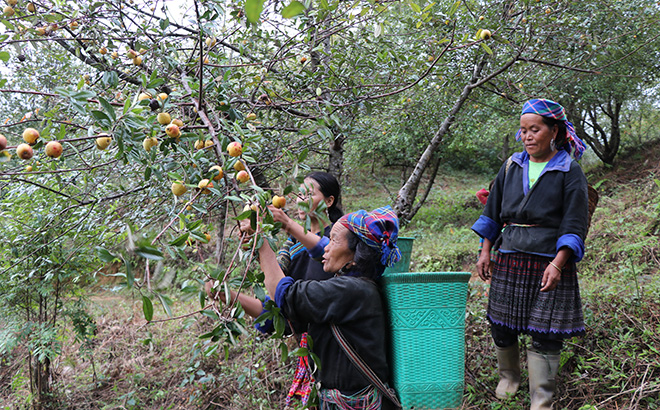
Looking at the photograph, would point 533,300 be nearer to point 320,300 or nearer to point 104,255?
point 320,300

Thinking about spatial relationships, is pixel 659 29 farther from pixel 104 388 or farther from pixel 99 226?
pixel 104 388

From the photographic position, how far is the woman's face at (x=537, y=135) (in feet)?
6.99

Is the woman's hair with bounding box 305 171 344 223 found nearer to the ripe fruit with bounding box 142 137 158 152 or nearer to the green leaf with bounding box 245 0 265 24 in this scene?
the ripe fruit with bounding box 142 137 158 152

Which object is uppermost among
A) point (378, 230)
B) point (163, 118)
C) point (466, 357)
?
point (163, 118)

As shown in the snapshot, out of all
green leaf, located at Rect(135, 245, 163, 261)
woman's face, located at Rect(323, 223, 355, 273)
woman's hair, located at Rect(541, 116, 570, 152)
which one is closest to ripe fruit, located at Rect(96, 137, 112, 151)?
green leaf, located at Rect(135, 245, 163, 261)

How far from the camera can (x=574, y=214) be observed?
6.68ft

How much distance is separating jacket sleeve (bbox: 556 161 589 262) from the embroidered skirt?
0.50ft

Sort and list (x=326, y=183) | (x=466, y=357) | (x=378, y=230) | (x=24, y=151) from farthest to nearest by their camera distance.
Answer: (x=466, y=357)
(x=326, y=183)
(x=378, y=230)
(x=24, y=151)

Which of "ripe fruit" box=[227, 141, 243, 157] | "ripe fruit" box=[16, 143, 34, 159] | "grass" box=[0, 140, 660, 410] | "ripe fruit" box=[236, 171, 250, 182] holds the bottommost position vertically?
"grass" box=[0, 140, 660, 410]

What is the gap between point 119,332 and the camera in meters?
4.78

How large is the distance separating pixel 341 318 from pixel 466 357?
5.27ft

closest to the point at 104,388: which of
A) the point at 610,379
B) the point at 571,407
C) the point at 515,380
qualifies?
the point at 515,380

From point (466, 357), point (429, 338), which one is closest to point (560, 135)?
point (429, 338)

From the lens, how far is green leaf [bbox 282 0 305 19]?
20.2 inches
